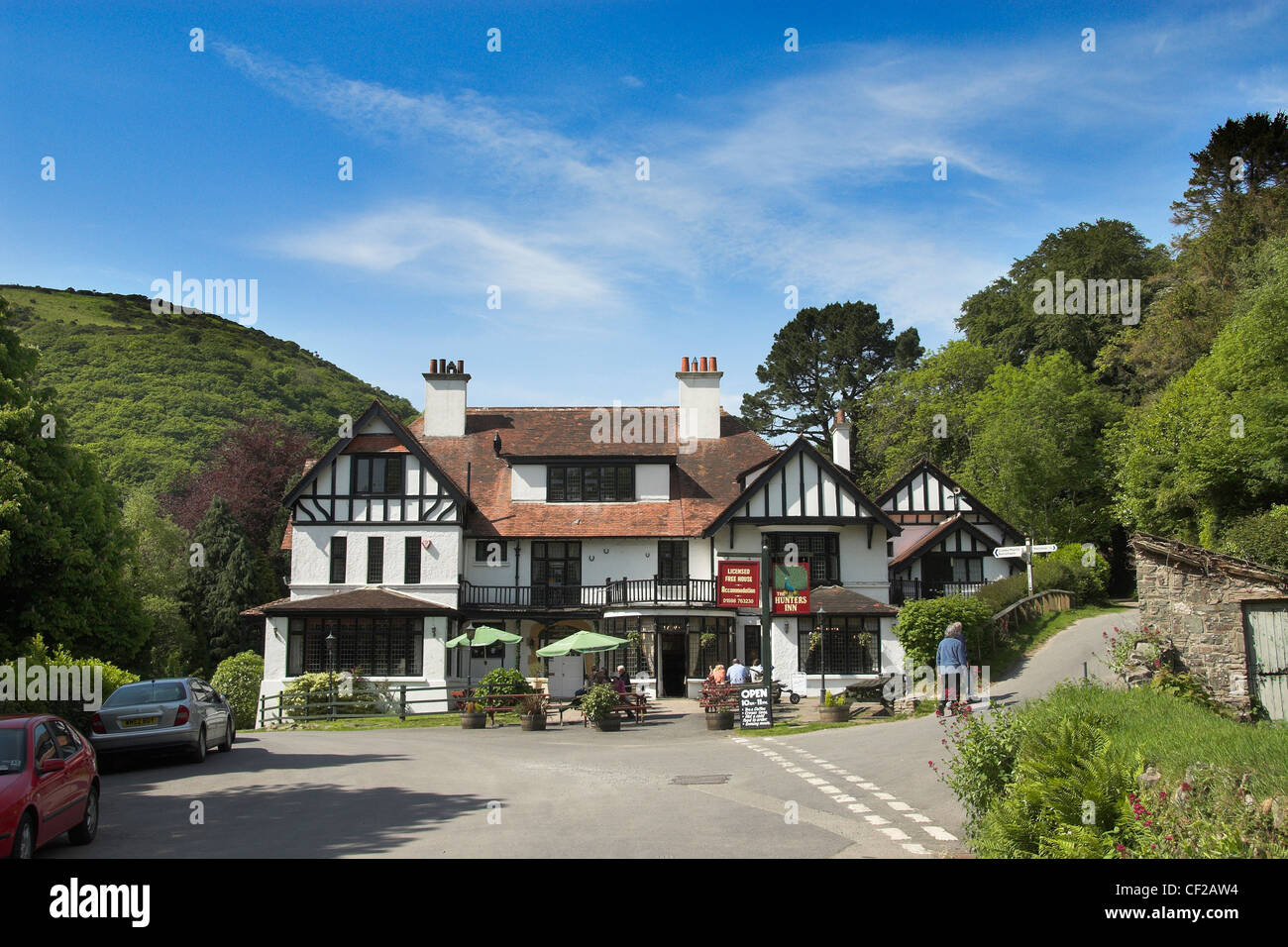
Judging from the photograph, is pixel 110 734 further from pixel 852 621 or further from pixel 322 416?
pixel 322 416

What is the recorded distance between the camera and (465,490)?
139 ft

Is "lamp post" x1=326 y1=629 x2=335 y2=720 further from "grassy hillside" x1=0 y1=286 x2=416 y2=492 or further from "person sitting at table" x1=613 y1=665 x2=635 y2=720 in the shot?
"grassy hillside" x1=0 y1=286 x2=416 y2=492

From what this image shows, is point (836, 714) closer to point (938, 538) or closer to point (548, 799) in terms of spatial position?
point (548, 799)

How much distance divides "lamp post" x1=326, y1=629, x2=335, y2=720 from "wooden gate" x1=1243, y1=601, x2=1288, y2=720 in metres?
25.2

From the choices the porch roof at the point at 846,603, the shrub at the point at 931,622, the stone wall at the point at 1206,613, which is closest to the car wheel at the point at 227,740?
the shrub at the point at 931,622

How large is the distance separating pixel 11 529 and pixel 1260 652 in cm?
2645

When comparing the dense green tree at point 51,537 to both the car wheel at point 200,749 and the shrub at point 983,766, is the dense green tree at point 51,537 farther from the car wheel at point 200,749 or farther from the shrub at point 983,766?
the shrub at point 983,766

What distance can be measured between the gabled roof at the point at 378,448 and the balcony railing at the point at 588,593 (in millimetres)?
3745

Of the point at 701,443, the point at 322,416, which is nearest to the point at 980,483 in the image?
the point at 701,443

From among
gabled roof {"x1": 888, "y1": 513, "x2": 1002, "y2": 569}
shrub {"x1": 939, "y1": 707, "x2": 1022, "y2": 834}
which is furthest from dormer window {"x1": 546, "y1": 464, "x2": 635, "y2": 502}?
shrub {"x1": 939, "y1": 707, "x2": 1022, "y2": 834}

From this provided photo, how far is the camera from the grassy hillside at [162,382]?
269 feet

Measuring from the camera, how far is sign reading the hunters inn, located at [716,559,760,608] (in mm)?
27109

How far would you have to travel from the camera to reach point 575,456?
41531mm
